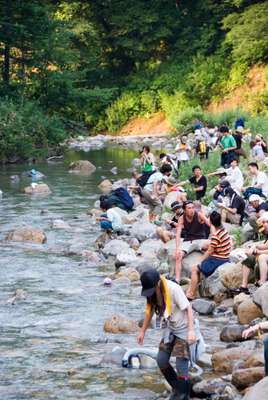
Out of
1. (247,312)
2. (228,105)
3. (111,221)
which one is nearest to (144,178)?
(111,221)

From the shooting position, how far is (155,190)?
22.4 metres

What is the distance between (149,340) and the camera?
37.5 ft

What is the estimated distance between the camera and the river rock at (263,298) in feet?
37.2

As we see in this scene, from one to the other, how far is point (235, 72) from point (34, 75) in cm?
1534

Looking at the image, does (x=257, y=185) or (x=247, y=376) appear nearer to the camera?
(x=247, y=376)

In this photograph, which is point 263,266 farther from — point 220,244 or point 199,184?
point 199,184

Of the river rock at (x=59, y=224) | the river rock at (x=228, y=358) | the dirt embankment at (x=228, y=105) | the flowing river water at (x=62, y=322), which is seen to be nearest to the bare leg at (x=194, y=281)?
the flowing river water at (x=62, y=322)

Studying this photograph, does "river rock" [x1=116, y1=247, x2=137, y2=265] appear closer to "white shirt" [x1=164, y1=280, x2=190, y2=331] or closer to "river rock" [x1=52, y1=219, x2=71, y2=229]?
"river rock" [x1=52, y1=219, x2=71, y2=229]

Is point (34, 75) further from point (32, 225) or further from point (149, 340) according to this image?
point (149, 340)

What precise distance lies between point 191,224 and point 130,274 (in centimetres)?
146

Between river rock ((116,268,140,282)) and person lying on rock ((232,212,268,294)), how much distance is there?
2.57 meters

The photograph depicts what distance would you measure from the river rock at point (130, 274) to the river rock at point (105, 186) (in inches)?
485

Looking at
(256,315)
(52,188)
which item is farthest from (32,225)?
(256,315)

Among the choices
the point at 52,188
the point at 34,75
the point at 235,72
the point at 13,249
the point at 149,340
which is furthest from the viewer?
the point at 235,72
